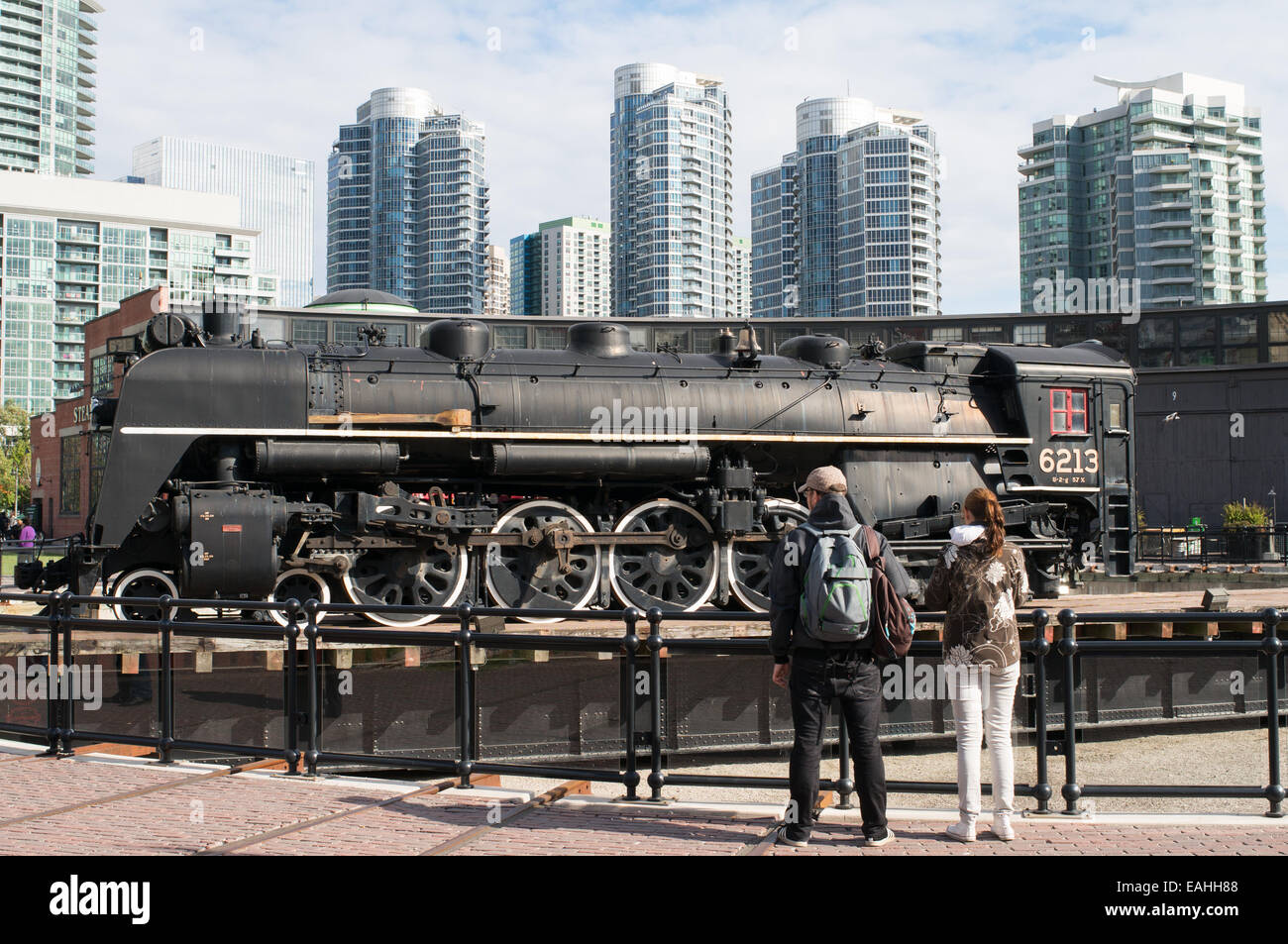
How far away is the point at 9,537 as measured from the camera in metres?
33.7

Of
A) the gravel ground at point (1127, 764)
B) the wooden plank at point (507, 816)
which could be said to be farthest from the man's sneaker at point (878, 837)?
the gravel ground at point (1127, 764)

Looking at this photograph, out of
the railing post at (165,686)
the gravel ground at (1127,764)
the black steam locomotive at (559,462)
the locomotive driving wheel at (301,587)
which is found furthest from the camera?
the locomotive driving wheel at (301,587)

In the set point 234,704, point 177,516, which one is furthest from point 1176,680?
point 177,516

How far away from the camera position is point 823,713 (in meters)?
5.73

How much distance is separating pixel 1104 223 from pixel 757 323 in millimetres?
118815

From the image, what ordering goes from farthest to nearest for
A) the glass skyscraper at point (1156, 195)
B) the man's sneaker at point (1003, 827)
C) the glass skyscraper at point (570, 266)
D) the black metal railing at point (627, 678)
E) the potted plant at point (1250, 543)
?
the glass skyscraper at point (570, 266)
the glass skyscraper at point (1156, 195)
the potted plant at point (1250, 543)
the black metal railing at point (627, 678)
the man's sneaker at point (1003, 827)

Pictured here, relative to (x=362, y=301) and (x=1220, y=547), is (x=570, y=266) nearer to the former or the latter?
(x=362, y=301)

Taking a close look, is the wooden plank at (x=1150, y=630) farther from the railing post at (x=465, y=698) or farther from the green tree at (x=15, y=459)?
the green tree at (x=15, y=459)

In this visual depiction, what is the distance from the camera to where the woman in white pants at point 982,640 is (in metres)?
5.82

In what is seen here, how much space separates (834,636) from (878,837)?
3.34 ft

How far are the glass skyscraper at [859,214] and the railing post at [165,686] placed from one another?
133719 mm

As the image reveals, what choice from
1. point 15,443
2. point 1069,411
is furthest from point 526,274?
point 1069,411

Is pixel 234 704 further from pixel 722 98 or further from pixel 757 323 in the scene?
pixel 722 98

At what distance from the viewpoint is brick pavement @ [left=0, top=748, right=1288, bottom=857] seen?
17.9 feet
